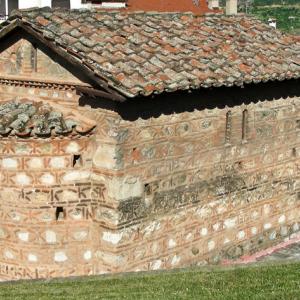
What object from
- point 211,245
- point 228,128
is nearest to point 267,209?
point 211,245

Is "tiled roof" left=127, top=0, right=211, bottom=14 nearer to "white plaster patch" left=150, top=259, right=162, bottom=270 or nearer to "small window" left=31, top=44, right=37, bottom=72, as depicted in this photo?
"small window" left=31, top=44, right=37, bottom=72

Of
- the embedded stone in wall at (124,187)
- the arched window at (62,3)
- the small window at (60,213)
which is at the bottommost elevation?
the small window at (60,213)

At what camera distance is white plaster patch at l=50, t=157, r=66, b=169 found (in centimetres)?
1067

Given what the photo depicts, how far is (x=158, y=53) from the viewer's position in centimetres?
1151

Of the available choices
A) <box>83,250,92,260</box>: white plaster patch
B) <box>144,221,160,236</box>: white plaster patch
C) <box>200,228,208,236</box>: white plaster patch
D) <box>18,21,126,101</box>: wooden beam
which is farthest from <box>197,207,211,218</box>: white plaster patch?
<box>18,21,126,101</box>: wooden beam

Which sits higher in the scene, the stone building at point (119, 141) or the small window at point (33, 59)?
the small window at point (33, 59)

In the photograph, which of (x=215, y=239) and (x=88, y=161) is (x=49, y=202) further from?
(x=215, y=239)

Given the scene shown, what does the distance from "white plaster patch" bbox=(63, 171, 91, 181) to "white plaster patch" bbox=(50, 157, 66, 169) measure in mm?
174

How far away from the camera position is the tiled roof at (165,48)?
10523 mm

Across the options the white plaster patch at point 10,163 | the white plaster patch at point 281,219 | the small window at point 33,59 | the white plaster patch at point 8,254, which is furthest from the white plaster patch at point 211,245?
the small window at point 33,59

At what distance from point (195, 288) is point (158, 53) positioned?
14.2ft

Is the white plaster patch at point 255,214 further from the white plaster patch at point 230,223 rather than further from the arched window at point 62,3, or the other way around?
the arched window at point 62,3

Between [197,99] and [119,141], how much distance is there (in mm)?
1968

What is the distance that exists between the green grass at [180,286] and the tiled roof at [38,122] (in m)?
2.25
